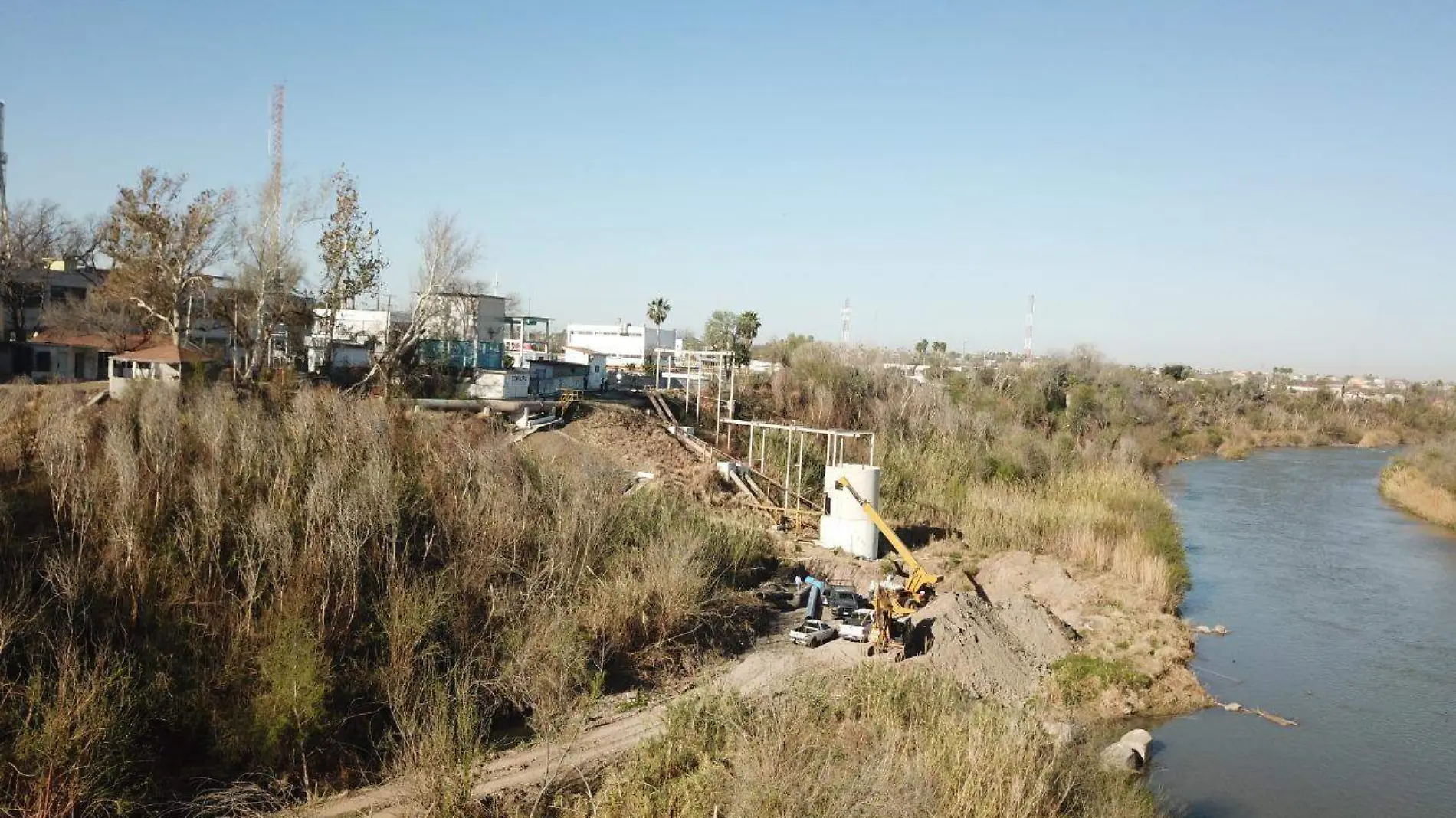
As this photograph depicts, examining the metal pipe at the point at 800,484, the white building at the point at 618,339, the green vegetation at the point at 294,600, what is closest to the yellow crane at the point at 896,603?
the green vegetation at the point at 294,600

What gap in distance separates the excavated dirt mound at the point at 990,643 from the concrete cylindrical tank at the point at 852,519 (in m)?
4.93

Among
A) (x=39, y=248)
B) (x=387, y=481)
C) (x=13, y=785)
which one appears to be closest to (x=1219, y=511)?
(x=387, y=481)

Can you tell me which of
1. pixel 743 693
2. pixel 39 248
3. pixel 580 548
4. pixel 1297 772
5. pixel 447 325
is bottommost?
pixel 1297 772

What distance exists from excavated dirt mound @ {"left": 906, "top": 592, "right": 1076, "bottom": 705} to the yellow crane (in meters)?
0.33

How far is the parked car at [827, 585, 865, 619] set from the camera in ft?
61.6

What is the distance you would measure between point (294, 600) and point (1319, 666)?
1860cm

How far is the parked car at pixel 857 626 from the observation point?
677 inches

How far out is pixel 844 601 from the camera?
1897cm

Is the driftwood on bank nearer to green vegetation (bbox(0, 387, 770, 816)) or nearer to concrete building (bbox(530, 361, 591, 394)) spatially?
green vegetation (bbox(0, 387, 770, 816))

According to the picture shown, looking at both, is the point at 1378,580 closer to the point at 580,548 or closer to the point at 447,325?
the point at 580,548

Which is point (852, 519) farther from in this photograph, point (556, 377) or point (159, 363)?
point (159, 363)

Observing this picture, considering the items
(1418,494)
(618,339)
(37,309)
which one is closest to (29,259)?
(37,309)

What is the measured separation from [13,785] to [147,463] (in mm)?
6444

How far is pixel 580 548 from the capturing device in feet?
58.7
